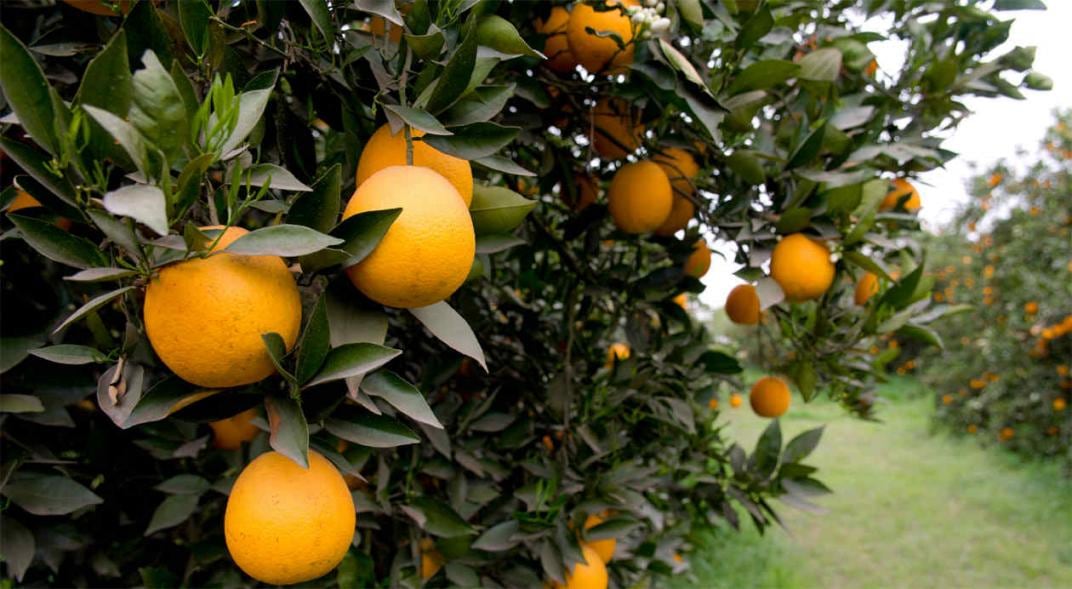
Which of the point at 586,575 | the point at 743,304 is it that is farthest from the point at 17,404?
the point at 743,304

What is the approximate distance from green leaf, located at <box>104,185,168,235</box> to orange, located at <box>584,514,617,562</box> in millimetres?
1111

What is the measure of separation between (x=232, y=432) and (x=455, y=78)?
0.94m

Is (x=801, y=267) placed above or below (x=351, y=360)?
below

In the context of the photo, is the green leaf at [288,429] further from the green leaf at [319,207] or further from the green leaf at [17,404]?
the green leaf at [17,404]

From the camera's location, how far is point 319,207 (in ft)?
2.26

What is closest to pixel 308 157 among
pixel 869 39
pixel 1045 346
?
pixel 869 39

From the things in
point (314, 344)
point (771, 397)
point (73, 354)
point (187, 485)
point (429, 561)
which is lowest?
point (771, 397)

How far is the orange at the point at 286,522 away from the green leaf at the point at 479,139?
378 mm

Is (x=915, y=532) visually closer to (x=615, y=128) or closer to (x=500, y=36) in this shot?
(x=615, y=128)

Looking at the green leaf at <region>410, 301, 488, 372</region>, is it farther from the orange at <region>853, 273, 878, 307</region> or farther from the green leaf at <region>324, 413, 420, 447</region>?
the orange at <region>853, 273, 878, 307</region>

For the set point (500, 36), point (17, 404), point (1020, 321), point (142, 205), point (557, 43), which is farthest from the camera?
A: point (1020, 321)

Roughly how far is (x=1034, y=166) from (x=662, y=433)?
6226 millimetres

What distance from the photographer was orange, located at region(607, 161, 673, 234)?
1337 mm

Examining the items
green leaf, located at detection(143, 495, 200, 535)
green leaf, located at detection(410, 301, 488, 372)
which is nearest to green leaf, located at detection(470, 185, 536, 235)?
green leaf, located at detection(410, 301, 488, 372)
